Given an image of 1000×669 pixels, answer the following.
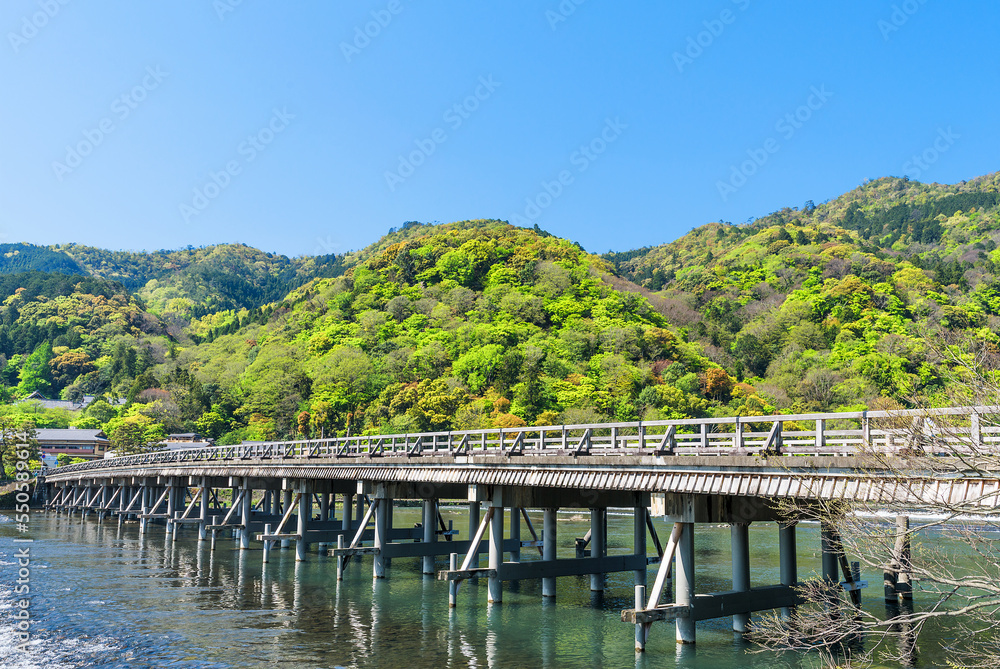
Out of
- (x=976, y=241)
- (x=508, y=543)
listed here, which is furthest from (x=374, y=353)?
(x=976, y=241)

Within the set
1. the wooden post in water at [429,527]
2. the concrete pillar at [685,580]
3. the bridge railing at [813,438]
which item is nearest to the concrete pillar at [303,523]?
the bridge railing at [813,438]

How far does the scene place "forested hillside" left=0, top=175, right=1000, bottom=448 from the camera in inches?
3307

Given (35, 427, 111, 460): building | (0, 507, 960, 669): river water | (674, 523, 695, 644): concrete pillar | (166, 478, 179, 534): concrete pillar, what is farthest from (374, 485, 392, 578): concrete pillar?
(35, 427, 111, 460): building

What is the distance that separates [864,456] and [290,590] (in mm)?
21642

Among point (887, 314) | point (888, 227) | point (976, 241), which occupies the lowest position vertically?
point (887, 314)

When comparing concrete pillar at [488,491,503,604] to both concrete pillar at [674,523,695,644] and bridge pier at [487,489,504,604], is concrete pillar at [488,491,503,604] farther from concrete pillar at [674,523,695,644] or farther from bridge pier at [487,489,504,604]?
concrete pillar at [674,523,695,644]

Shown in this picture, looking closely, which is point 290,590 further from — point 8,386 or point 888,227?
point 888,227

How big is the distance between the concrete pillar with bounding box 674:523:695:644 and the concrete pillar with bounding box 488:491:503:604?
693 centimetres

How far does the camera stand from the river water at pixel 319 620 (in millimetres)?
Result: 18547

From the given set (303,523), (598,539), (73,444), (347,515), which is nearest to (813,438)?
(598,539)

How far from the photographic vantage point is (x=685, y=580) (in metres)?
18.0

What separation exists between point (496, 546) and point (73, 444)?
318 feet

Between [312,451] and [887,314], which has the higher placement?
[887,314]

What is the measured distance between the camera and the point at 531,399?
84.4m
